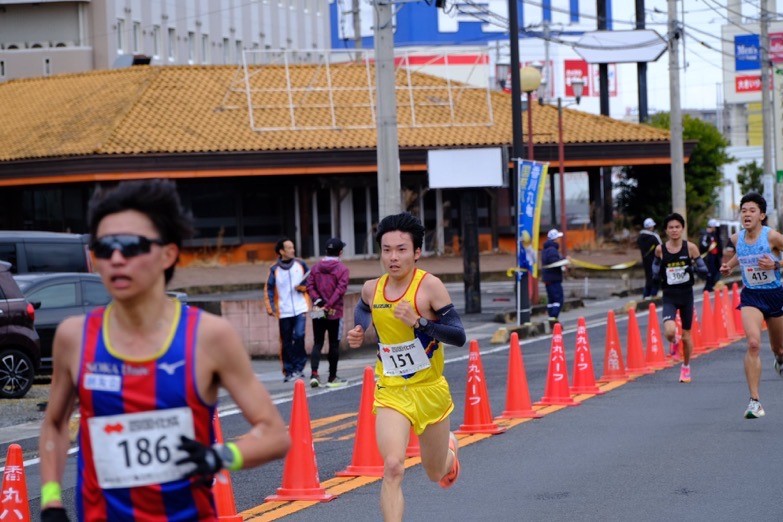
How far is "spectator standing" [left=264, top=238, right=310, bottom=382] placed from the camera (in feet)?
61.8

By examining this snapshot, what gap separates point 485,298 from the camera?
34.8 metres

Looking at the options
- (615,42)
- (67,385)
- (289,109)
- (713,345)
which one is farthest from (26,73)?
(67,385)

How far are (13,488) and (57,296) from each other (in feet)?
42.8

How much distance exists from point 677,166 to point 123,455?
109ft

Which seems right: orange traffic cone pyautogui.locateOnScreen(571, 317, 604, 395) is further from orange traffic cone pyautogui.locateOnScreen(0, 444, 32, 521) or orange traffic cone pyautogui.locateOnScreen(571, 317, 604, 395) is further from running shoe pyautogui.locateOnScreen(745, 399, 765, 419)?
orange traffic cone pyautogui.locateOnScreen(0, 444, 32, 521)

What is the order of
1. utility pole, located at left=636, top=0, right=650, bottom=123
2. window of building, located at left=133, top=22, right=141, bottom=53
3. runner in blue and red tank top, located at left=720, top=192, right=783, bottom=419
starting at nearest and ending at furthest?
runner in blue and red tank top, located at left=720, top=192, right=783, bottom=419, utility pole, located at left=636, top=0, right=650, bottom=123, window of building, located at left=133, top=22, right=141, bottom=53

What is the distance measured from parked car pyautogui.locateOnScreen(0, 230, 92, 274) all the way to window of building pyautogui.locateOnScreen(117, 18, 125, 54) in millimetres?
36019

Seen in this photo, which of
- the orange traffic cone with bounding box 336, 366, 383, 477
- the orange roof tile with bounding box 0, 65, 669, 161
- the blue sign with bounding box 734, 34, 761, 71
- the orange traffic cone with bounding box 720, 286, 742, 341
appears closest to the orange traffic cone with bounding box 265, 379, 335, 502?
the orange traffic cone with bounding box 336, 366, 383, 477

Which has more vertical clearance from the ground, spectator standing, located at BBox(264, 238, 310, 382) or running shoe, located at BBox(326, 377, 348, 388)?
spectator standing, located at BBox(264, 238, 310, 382)

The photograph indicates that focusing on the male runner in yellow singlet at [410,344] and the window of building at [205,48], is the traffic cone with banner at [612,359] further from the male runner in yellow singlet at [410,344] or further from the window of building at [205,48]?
the window of building at [205,48]

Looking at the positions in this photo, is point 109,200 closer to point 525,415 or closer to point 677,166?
point 525,415

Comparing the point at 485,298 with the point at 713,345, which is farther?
the point at 485,298

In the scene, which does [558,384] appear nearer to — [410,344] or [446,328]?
[410,344]

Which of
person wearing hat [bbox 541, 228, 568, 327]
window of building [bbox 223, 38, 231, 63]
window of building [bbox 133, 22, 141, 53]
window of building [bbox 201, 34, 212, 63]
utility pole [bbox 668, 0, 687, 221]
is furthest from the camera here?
window of building [bbox 223, 38, 231, 63]
